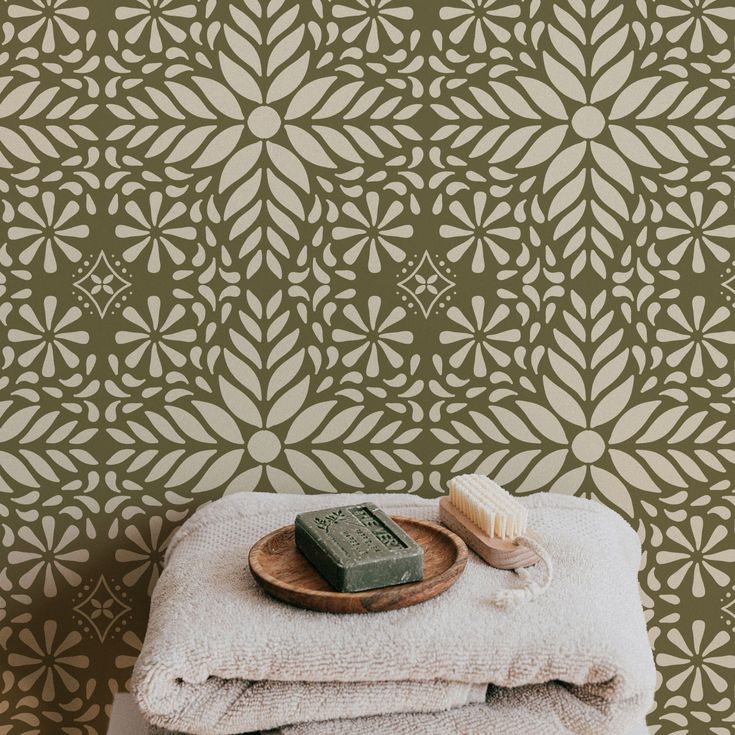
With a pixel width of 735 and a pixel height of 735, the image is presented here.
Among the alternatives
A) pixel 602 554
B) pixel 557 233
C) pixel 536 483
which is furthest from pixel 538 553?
pixel 557 233

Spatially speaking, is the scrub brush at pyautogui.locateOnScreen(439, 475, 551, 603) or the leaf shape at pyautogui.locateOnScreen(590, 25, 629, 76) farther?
the leaf shape at pyautogui.locateOnScreen(590, 25, 629, 76)

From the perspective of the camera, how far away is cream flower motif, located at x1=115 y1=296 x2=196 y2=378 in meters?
0.99

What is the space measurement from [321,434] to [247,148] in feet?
1.10

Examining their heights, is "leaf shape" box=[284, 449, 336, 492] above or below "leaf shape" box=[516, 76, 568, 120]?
below

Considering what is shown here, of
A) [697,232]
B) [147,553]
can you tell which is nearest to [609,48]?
[697,232]

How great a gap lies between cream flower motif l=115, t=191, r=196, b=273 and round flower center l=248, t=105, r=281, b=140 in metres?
0.12

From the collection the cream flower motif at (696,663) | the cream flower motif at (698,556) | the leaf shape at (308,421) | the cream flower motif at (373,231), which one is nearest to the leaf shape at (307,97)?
the cream flower motif at (373,231)

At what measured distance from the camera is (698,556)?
1062mm

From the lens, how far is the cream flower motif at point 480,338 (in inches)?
39.3

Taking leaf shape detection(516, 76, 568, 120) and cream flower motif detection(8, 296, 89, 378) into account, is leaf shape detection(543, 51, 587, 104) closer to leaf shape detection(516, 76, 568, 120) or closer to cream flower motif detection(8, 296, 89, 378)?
leaf shape detection(516, 76, 568, 120)

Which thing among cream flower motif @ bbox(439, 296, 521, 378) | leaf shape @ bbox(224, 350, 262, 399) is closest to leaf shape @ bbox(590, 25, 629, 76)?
cream flower motif @ bbox(439, 296, 521, 378)

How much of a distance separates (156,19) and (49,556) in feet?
2.07

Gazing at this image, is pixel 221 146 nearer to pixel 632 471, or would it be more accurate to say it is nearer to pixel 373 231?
pixel 373 231

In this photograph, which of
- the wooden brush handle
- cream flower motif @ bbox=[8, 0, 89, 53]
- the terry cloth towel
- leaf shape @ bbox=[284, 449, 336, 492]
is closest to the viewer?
the terry cloth towel
